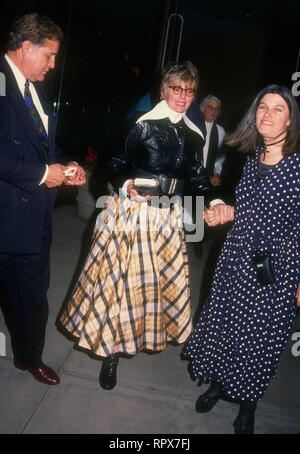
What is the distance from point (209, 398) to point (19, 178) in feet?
5.60

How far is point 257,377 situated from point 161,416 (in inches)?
23.9

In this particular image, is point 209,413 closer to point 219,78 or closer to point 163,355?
point 163,355

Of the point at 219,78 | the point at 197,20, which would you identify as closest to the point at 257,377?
the point at 197,20

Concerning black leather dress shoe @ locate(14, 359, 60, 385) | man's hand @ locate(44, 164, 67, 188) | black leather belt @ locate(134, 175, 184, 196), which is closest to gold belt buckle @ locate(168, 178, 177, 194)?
black leather belt @ locate(134, 175, 184, 196)

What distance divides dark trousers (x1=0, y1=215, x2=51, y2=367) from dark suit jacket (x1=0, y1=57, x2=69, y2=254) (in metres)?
0.11

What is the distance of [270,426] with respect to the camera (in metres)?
2.22

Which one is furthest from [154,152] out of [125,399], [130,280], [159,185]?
[125,399]

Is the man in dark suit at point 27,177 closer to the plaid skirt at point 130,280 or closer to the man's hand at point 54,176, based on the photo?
the man's hand at point 54,176

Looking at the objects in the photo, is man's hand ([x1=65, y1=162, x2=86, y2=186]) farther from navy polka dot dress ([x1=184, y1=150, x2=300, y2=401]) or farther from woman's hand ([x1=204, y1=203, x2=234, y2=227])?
navy polka dot dress ([x1=184, y1=150, x2=300, y2=401])

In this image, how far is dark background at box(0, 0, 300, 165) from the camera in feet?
25.0

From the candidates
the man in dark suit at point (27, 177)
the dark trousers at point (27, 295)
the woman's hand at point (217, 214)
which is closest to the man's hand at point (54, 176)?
the man in dark suit at point (27, 177)

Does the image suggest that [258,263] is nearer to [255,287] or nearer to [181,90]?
[255,287]

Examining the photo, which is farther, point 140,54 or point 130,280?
point 140,54

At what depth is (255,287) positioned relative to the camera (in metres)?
1.97
